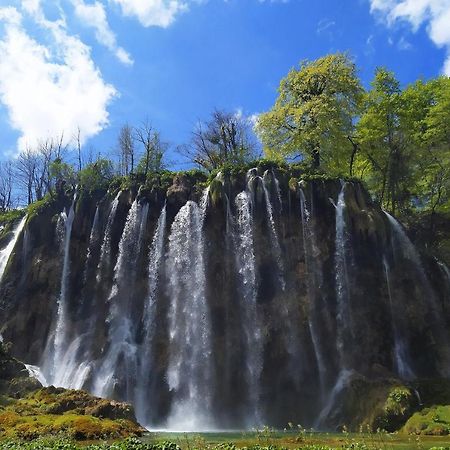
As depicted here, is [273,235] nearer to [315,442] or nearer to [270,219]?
[270,219]

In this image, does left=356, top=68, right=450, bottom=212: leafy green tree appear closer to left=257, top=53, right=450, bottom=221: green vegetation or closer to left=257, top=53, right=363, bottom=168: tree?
left=257, top=53, right=450, bottom=221: green vegetation

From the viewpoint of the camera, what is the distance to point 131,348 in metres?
34.0

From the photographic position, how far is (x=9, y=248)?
45688mm

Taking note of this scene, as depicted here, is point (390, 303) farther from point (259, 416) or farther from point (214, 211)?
point (214, 211)

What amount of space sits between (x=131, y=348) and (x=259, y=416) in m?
10.1

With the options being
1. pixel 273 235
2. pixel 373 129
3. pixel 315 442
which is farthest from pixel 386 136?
pixel 315 442

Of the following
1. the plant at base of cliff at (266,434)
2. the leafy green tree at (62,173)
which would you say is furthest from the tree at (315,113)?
the plant at base of cliff at (266,434)

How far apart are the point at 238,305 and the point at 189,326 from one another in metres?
3.50

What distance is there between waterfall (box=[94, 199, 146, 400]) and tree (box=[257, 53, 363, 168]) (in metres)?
14.9

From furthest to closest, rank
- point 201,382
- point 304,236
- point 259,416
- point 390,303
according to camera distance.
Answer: point 304,236 < point 390,303 < point 201,382 < point 259,416

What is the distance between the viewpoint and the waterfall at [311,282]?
30781 millimetres

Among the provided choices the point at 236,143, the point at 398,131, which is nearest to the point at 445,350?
the point at 398,131

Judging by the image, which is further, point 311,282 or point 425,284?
point 425,284

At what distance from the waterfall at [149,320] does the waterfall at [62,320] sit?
6.04m
